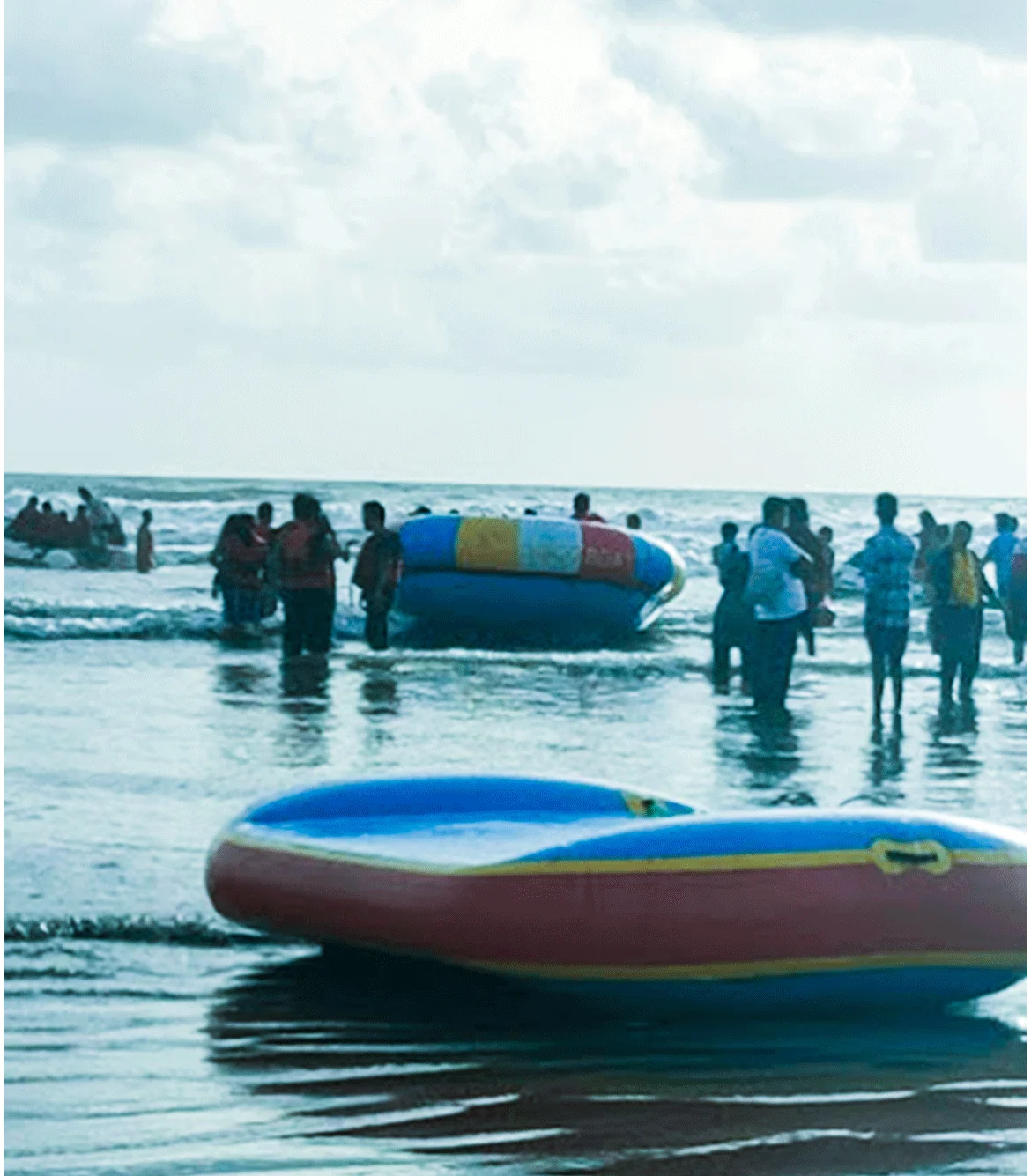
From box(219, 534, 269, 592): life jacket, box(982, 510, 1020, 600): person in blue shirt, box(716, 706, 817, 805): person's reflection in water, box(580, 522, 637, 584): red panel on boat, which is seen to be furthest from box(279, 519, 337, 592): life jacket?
box(982, 510, 1020, 600): person in blue shirt

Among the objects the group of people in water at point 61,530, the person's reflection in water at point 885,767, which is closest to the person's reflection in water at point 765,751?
the person's reflection in water at point 885,767

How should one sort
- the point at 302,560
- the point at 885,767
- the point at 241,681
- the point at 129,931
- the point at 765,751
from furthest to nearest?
the point at 241,681, the point at 302,560, the point at 765,751, the point at 885,767, the point at 129,931

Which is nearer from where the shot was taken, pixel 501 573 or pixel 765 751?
pixel 765 751

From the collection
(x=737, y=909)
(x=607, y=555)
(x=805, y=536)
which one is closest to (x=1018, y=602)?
(x=805, y=536)

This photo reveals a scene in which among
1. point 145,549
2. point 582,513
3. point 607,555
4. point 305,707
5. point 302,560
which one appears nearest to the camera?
point 305,707

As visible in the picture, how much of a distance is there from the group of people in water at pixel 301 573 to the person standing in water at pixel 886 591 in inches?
83.4

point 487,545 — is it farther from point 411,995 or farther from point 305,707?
point 411,995

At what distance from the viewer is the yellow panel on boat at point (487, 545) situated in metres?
10.9

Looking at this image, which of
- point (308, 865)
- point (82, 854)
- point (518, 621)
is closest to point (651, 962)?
point (308, 865)

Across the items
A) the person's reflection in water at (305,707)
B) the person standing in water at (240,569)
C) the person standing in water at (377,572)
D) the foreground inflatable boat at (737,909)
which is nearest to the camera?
the foreground inflatable boat at (737,909)

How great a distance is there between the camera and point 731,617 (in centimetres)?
924

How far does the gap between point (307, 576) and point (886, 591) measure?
2689 millimetres

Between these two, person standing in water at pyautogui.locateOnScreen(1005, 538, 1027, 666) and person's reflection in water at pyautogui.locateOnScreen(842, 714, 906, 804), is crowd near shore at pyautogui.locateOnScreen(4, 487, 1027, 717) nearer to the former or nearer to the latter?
person standing in water at pyautogui.locateOnScreen(1005, 538, 1027, 666)

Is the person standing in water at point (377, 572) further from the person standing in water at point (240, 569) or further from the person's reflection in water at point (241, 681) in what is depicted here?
the person standing in water at point (240, 569)
